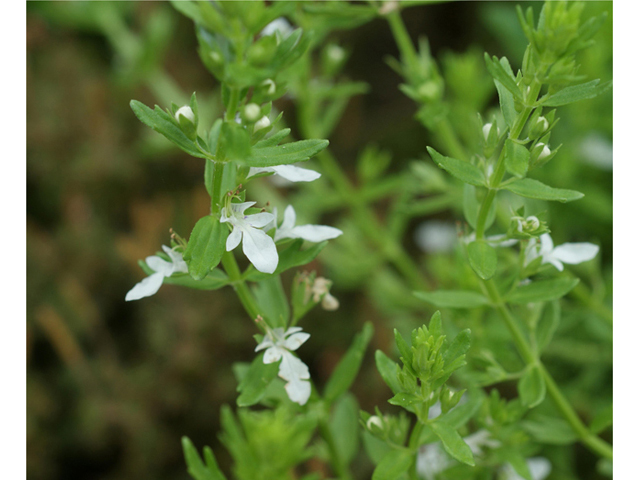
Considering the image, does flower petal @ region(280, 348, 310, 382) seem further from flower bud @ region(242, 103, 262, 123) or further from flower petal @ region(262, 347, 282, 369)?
flower bud @ region(242, 103, 262, 123)

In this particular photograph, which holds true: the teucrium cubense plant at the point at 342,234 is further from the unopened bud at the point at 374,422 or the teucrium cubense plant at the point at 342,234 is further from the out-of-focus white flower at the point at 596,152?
the out-of-focus white flower at the point at 596,152

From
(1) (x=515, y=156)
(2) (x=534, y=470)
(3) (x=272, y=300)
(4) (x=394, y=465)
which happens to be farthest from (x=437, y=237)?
(1) (x=515, y=156)

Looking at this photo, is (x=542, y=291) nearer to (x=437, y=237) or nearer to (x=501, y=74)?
(x=501, y=74)

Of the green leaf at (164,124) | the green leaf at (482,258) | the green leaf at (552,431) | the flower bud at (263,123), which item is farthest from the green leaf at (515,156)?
the green leaf at (552,431)

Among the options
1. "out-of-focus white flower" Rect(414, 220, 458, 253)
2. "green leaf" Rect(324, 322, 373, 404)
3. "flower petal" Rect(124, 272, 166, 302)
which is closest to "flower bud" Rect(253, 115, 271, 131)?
"flower petal" Rect(124, 272, 166, 302)

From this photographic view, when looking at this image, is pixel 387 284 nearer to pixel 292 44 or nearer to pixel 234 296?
pixel 234 296

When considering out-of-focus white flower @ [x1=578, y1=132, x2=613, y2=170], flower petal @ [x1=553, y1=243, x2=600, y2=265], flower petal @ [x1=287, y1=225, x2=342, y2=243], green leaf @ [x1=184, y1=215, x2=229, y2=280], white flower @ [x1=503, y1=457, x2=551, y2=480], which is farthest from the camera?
out-of-focus white flower @ [x1=578, y1=132, x2=613, y2=170]
